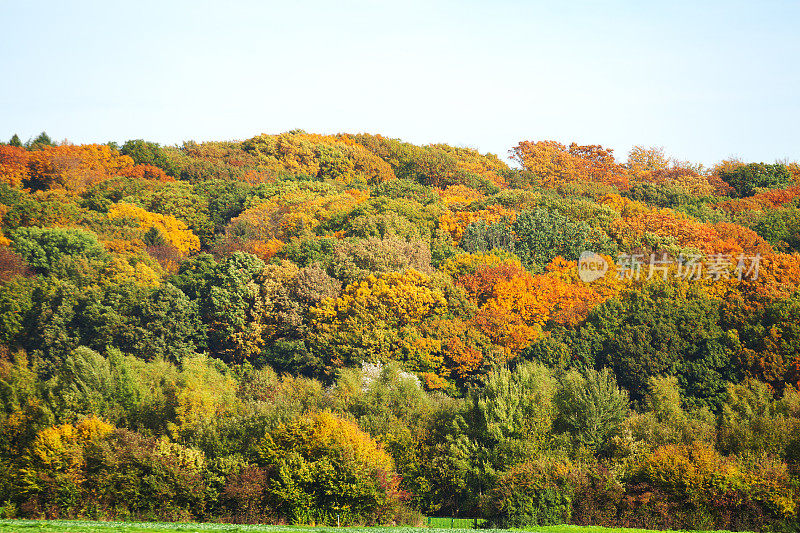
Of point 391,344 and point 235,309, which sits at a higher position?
point 235,309

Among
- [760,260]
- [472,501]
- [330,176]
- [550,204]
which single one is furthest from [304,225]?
[472,501]

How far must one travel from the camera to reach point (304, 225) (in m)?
88.8

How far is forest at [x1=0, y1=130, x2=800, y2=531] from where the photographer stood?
43.0 m

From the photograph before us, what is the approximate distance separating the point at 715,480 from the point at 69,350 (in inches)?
2032

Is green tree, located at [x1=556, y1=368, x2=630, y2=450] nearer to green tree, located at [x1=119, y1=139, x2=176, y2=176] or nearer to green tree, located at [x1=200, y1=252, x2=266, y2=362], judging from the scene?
green tree, located at [x1=200, y1=252, x2=266, y2=362]

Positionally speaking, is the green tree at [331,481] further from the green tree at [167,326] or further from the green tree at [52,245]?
the green tree at [52,245]

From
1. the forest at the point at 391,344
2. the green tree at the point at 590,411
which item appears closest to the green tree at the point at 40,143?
the forest at the point at 391,344

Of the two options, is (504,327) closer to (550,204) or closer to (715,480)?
(550,204)

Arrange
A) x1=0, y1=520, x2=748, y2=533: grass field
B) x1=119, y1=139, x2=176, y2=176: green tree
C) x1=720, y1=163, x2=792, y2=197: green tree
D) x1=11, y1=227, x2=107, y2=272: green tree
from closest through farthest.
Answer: x1=0, y1=520, x2=748, y2=533: grass field < x1=11, y1=227, x2=107, y2=272: green tree < x1=720, y1=163, x2=792, y2=197: green tree < x1=119, y1=139, x2=176, y2=176: green tree

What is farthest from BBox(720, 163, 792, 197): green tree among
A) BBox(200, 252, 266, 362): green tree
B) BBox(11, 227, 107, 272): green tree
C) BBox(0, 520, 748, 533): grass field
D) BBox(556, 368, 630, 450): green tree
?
BBox(0, 520, 748, 533): grass field

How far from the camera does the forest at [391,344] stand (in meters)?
43.0

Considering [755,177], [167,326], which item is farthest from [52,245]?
[755,177]

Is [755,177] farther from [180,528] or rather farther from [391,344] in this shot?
[180,528]

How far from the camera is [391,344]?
67125mm
